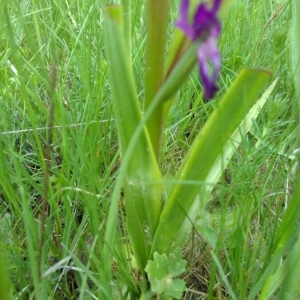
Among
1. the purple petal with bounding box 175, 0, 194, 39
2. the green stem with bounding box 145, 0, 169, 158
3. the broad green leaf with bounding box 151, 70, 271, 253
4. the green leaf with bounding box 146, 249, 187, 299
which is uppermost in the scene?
the purple petal with bounding box 175, 0, 194, 39

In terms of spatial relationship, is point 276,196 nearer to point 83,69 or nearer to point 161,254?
point 161,254

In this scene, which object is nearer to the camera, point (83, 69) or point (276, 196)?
point (276, 196)

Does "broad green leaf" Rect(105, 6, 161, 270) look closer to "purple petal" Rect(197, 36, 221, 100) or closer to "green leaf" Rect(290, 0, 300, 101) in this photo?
"purple petal" Rect(197, 36, 221, 100)

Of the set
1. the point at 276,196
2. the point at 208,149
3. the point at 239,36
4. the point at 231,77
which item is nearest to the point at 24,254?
the point at 208,149

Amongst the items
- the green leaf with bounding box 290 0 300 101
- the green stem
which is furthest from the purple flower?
the green leaf with bounding box 290 0 300 101

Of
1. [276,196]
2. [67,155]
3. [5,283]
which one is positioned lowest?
[276,196]

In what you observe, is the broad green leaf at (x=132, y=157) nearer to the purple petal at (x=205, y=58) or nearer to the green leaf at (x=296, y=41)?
the purple petal at (x=205, y=58)

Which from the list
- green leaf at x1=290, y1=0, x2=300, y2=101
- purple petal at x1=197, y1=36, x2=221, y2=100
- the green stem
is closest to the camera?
purple petal at x1=197, y1=36, x2=221, y2=100

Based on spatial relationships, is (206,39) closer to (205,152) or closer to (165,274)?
(205,152)

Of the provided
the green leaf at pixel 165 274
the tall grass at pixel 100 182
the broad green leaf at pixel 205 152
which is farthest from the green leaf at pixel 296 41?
the green leaf at pixel 165 274
